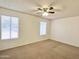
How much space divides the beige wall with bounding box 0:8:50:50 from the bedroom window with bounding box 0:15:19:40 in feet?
0.75

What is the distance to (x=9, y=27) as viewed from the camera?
4.17m

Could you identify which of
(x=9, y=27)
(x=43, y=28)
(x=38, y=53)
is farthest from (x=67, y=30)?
(x=9, y=27)

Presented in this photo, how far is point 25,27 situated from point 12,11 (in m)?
1.31

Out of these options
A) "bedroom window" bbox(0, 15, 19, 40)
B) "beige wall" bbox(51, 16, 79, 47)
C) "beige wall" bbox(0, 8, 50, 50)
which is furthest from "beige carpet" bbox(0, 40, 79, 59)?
"beige wall" bbox(51, 16, 79, 47)

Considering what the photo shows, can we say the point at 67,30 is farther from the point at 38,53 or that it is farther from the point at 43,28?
the point at 38,53

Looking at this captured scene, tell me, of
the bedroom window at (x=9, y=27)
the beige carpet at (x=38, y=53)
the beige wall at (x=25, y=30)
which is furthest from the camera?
the beige wall at (x=25, y=30)

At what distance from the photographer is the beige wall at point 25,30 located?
401 centimetres

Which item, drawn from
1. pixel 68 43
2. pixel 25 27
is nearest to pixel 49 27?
pixel 68 43

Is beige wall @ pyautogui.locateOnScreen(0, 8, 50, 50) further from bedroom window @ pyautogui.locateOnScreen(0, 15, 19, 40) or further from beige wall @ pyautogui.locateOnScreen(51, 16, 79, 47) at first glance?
beige wall @ pyautogui.locateOnScreen(51, 16, 79, 47)

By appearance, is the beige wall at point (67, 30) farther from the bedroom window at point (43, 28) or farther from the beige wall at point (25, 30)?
the beige wall at point (25, 30)

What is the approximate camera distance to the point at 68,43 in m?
5.40

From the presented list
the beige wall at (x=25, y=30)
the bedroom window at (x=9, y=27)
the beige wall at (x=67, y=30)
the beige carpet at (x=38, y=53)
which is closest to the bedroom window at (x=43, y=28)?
the beige wall at (x=25, y=30)

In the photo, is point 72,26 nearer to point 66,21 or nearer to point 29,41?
point 66,21

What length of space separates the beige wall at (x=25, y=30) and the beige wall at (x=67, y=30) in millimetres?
1475
